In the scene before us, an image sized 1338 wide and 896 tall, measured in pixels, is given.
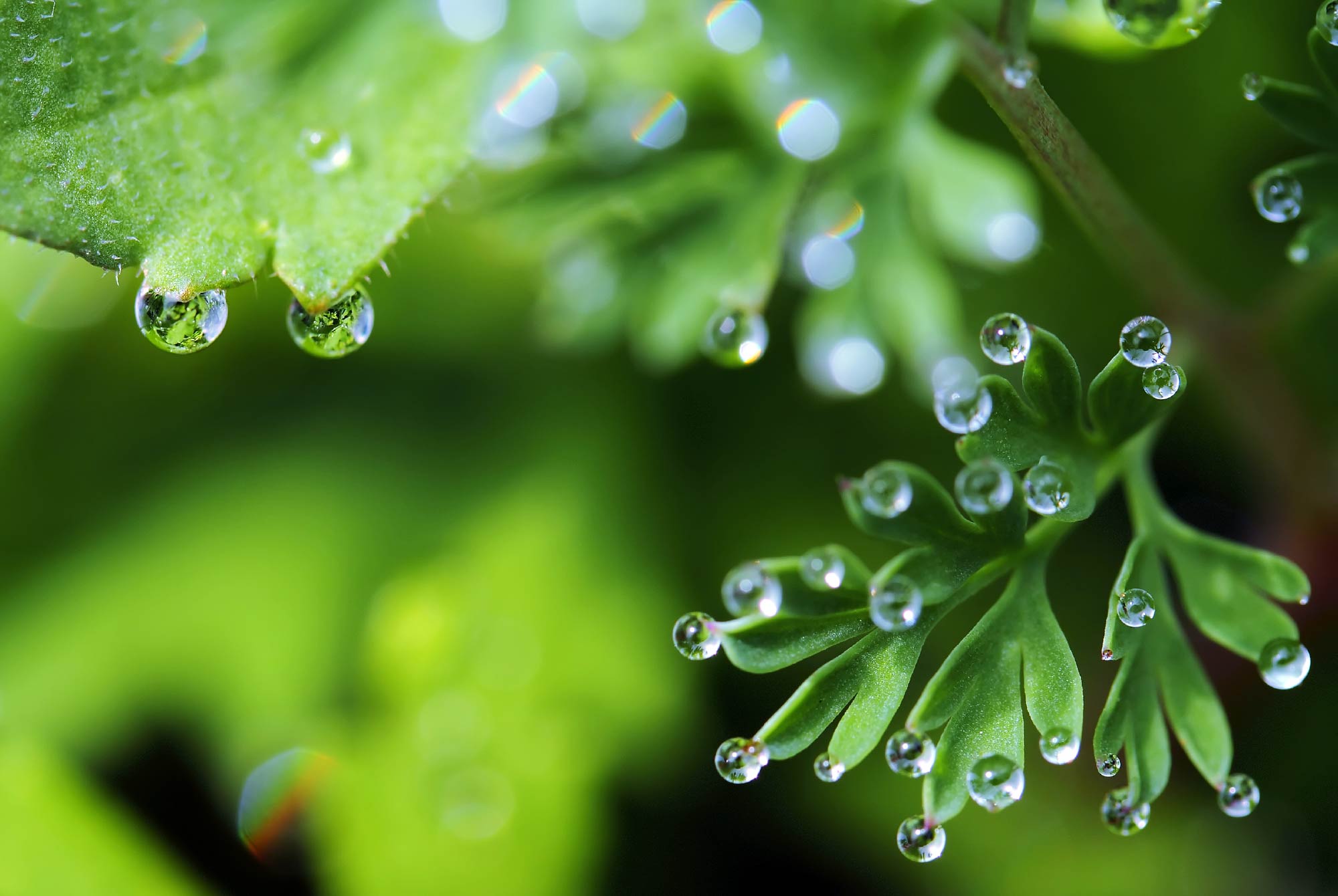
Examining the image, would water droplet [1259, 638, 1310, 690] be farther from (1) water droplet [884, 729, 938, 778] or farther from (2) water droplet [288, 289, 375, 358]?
(2) water droplet [288, 289, 375, 358]

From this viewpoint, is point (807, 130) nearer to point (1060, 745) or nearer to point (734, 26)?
point (734, 26)

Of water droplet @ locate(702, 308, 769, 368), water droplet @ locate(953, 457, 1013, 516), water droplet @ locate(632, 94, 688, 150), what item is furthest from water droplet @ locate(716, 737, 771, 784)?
water droplet @ locate(632, 94, 688, 150)

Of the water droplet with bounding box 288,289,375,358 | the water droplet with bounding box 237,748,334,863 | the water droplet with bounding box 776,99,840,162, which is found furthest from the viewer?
the water droplet with bounding box 237,748,334,863

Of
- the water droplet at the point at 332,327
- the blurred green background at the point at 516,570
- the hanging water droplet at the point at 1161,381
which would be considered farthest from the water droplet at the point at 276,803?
the hanging water droplet at the point at 1161,381

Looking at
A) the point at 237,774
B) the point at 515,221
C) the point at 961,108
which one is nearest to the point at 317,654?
the point at 237,774

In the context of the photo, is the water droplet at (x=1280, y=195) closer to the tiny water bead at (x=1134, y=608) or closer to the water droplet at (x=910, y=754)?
the tiny water bead at (x=1134, y=608)

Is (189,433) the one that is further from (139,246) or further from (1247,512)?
(1247,512)
